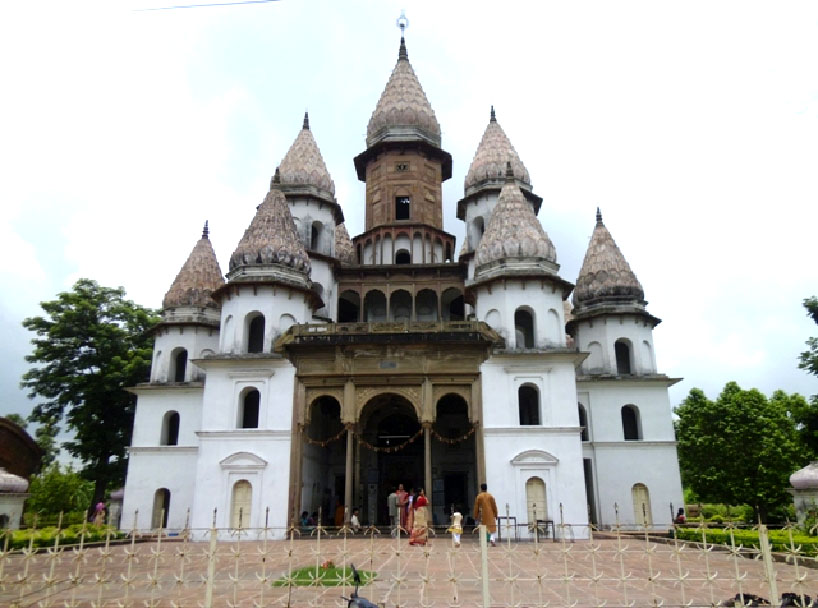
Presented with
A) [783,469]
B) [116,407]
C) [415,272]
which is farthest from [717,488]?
[116,407]

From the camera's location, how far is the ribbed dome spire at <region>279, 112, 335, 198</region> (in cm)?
3353

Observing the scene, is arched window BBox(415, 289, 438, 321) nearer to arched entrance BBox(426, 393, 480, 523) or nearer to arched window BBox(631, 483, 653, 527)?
arched entrance BBox(426, 393, 480, 523)

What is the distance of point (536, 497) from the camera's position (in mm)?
24234

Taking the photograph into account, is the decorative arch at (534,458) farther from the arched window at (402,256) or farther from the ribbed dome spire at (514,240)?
the arched window at (402,256)

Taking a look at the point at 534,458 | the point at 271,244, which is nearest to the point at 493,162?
the point at 271,244

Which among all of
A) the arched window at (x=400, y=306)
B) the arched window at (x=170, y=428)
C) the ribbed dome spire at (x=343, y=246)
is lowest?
the arched window at (x=170, y=428)

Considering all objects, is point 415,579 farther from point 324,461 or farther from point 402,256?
point 402,256

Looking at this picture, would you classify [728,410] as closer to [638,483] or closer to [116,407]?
[638,483]

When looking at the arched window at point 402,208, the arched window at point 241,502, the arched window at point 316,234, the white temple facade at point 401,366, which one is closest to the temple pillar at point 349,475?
the white temple facade at point 401,366

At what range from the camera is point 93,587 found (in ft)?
38.8

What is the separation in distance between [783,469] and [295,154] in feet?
101

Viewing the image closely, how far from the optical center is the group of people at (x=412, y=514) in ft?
59.4

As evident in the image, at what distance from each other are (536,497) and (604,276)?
41.7 ft

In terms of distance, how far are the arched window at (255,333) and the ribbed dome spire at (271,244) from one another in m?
2.28
